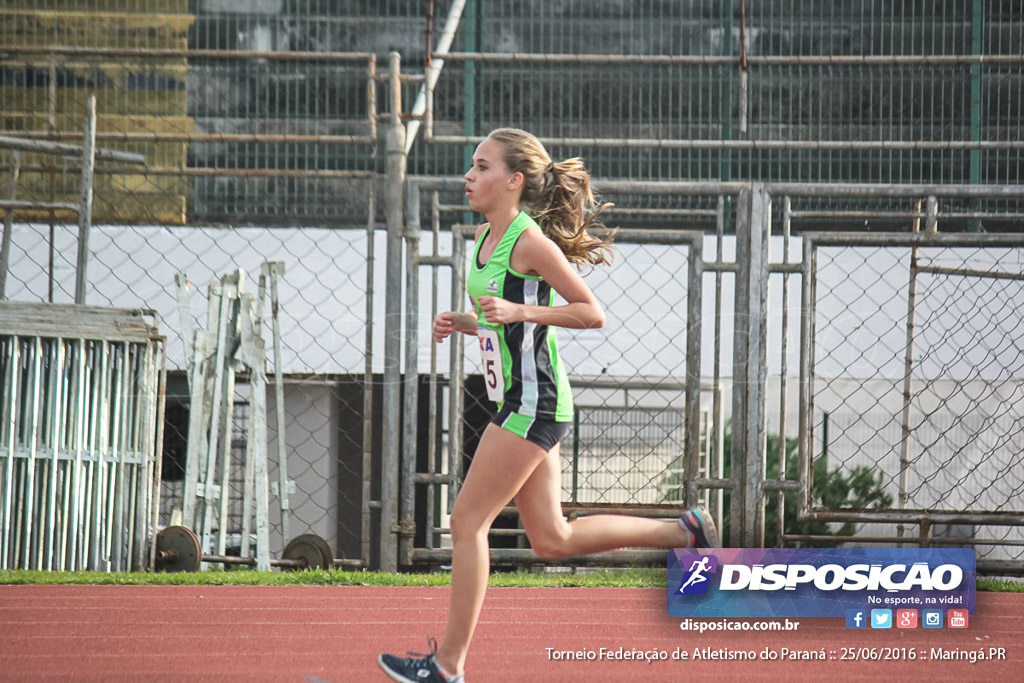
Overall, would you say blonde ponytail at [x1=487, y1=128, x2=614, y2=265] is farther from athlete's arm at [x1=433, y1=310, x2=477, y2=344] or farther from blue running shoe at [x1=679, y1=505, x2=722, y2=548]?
blue running shoe at [x1=679, y1=505, x2=722, y2=548]

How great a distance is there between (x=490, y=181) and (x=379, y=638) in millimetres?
1920

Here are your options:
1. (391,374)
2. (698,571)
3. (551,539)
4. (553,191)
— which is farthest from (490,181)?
(391,374)

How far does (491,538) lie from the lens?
9102 millimetres

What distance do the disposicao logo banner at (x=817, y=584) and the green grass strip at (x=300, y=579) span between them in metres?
1.58

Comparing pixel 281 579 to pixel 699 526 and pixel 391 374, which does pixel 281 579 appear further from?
pixel 699 526

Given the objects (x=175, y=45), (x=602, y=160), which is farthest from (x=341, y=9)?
(x=602, y=160)

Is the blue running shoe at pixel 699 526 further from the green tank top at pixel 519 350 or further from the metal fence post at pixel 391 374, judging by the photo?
the metal fence post at pixel 391 374

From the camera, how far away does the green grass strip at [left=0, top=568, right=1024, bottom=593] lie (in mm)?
6492

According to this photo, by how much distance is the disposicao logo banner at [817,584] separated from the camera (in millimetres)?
4902

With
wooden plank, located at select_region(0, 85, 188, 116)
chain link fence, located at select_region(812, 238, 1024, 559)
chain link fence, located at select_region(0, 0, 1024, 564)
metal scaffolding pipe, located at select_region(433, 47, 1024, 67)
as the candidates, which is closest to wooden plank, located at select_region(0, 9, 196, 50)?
chain link fence, located at select_region(0, 0, 1024, 564)

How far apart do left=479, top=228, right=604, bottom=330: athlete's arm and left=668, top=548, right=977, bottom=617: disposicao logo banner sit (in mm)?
1267

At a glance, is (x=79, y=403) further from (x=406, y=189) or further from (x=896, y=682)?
(x=896, y=682)

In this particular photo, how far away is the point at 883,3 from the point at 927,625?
8010 millimetres

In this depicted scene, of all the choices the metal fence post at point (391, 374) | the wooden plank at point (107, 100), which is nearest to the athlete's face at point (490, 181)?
the metal fence post at point (391, 374)
